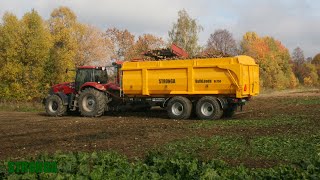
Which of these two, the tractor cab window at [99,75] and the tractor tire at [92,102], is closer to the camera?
the tractor tire at [92,102]

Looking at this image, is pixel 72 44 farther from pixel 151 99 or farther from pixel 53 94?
pixel 151 99

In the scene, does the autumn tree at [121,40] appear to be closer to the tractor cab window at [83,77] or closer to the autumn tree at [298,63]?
the tractor cab window at [83,77]

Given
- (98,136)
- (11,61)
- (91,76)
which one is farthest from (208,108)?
(11,61)

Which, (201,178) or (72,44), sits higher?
(72,44)

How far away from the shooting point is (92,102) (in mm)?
18219

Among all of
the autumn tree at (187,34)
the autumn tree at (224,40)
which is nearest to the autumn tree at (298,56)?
the autumn tree at (224,40)

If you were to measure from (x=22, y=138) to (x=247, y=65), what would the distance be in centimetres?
924

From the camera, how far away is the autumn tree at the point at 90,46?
2026 inches

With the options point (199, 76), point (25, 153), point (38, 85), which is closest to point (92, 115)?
point (199, 76)

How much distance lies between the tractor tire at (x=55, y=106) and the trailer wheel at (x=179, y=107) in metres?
5.91

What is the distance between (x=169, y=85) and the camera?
54.0 feet

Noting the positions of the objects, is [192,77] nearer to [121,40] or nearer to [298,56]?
[121,40]

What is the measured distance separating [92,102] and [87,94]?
1.48 ft

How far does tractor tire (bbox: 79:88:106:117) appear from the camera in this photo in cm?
1797
